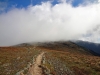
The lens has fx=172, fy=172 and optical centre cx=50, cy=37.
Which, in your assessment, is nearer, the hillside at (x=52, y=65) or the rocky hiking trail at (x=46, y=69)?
the rocky hiking trail at (x=46, y=69)

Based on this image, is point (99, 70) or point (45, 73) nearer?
point (45, 73)

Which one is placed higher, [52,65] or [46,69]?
[46,69]

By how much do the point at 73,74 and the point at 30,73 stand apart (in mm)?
8366

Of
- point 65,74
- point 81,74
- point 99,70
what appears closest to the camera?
point 65,74

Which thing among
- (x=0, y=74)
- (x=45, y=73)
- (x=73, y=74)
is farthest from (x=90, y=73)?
(x=0, y=74)

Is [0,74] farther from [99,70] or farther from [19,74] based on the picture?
[99,70]

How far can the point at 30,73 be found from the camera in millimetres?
30359

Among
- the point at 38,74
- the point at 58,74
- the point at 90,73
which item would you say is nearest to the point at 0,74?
the point at 38,74

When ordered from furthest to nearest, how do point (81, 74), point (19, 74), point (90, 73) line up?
1. point (90, 73)
2. point (81, 74)
3. point (19, 74)

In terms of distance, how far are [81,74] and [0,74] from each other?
1558 centimetres

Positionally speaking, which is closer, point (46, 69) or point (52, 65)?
point (46, 69)

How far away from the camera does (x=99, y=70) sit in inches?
1597

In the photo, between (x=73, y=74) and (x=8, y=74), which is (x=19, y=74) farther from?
(x=73, y=74)

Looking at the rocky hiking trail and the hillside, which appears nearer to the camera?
the rocky hiking trail
